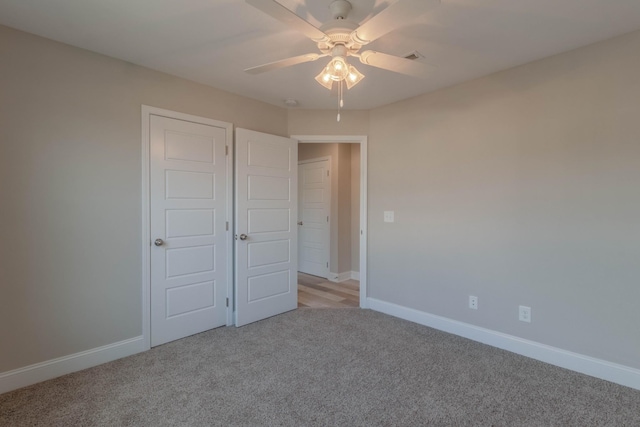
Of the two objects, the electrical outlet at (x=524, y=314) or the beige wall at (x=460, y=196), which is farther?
the electrical outlet at (x=524, y=314)

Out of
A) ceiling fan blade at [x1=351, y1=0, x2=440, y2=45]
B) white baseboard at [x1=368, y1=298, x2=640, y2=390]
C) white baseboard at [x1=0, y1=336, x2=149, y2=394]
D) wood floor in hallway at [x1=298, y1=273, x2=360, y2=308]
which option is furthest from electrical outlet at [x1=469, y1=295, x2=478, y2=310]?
white baseboard at [x1=0, y1=336, x2=149, y2=394]

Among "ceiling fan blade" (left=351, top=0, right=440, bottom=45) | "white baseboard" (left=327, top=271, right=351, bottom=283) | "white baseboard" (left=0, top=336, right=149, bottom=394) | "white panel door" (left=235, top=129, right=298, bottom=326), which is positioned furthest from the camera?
"white baseboard" (left=327, top=271, right=351, bottom=283)

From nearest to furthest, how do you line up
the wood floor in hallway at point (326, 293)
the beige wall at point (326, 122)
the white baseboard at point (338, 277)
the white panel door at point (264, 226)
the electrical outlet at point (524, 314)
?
the electrical outlet at point (524, 314), the white panel door at point (264, 226), the beige wall at point (326, 122), the wood floor in hallway at point (326, 293), the white baseboard at point (338, 277)

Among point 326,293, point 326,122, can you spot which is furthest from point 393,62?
point 326,293

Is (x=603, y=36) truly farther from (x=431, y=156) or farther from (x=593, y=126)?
(x=431, y=156)

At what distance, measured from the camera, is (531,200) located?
254cm

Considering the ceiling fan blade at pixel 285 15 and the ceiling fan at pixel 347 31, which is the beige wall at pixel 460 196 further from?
the ceiling fan blade at pixel 285 15

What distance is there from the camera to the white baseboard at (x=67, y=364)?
2.08 metres

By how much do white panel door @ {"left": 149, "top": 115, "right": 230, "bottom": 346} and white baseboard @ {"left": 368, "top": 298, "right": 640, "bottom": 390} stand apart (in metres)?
2.06

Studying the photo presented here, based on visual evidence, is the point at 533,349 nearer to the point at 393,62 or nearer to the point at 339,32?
the point at 393,62

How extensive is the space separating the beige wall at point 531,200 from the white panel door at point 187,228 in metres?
1.92

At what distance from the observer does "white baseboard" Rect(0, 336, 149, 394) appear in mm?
2084

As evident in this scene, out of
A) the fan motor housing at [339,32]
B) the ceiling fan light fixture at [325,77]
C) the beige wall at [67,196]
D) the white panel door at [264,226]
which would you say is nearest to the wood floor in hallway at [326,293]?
the white panel door at [264,226]

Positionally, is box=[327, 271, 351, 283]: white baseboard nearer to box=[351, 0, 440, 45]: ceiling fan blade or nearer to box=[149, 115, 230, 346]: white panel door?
box=[149, 115, 230, 346]: white panel door
